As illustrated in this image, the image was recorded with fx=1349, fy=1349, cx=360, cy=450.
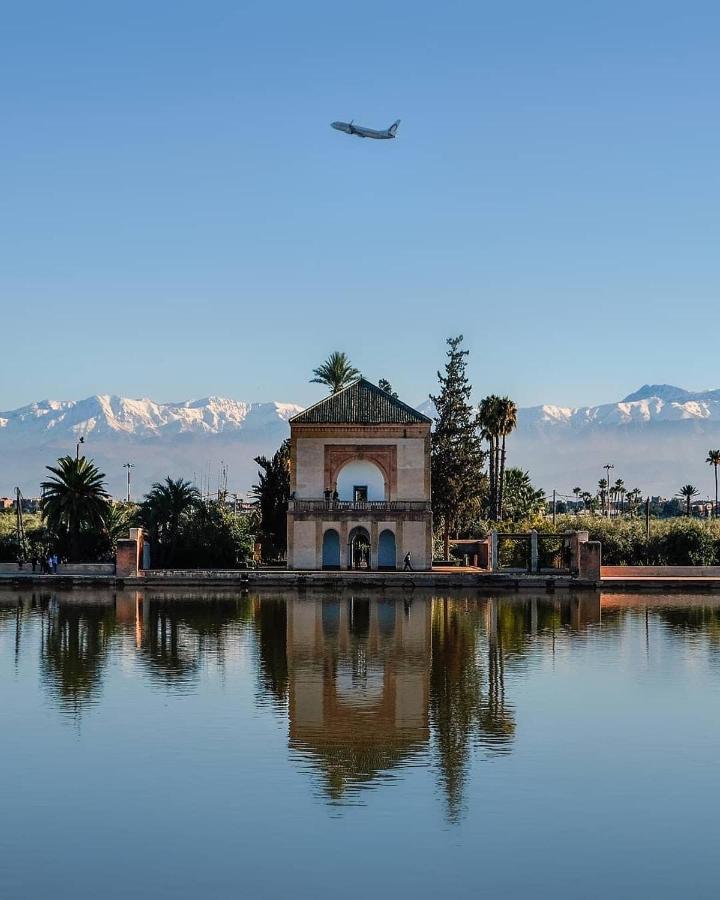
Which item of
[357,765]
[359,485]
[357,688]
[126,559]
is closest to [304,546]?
[359,485]

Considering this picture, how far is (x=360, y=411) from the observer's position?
179 feet

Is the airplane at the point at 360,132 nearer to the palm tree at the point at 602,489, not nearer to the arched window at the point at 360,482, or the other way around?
the arched window at the point at 360,482

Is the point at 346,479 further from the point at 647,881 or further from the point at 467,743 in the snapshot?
the point at 647,881

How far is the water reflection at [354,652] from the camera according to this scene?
65.0ft

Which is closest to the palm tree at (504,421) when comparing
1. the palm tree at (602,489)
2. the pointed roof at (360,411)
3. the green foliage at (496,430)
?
the green foliage at (496,430)

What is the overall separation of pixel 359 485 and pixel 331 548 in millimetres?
2817

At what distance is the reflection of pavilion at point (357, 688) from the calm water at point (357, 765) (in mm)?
79

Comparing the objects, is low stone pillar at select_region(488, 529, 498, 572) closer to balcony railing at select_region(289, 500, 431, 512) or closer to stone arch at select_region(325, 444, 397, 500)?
balcony railing at select_region(289, 500, 431, 512)

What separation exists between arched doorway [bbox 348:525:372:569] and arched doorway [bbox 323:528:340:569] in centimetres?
56

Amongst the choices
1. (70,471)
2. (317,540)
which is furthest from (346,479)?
(70,471)

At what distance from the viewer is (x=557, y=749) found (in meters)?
19.8

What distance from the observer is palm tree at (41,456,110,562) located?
5544 centimetres

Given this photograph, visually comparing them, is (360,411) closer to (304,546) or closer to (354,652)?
(304,546)

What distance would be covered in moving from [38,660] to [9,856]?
15015 millimetres
